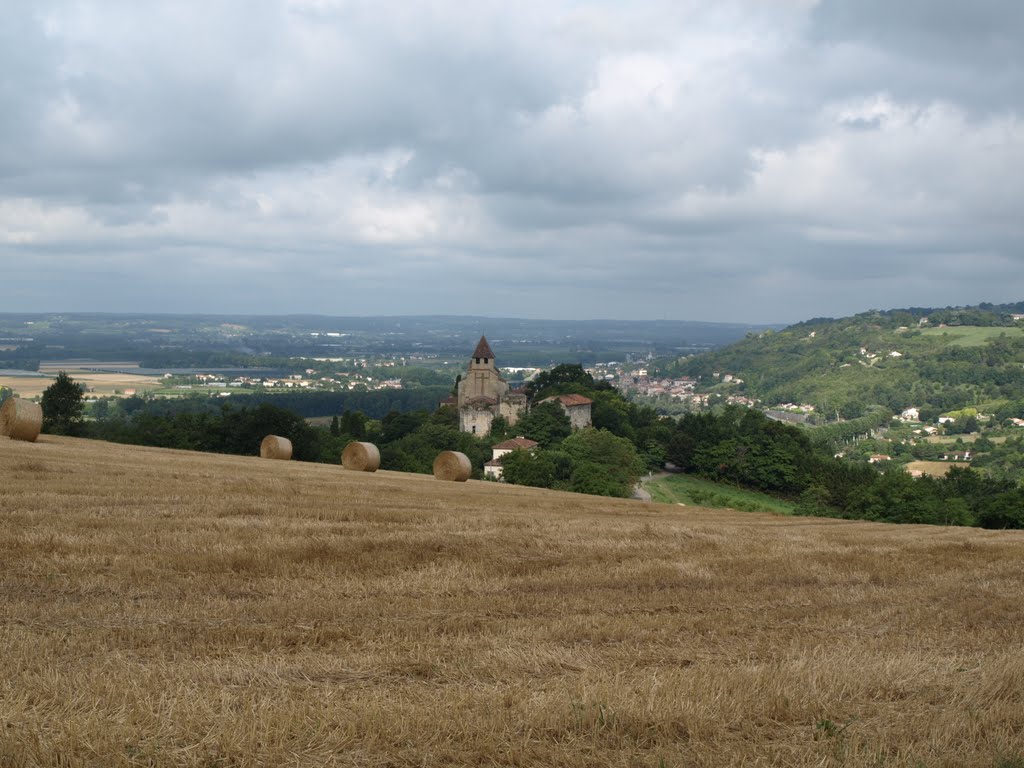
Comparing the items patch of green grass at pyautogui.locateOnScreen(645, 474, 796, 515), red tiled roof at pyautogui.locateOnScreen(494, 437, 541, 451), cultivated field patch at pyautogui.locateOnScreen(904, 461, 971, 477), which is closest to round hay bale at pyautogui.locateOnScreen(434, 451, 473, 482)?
patch of green grass at pyautogui.locateOnScreen(645, 474, 796, 515)

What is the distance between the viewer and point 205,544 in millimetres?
12031

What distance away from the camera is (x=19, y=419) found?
28500 millimetres

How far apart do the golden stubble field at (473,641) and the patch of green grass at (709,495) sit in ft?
197

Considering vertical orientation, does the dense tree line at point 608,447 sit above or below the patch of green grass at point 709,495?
above

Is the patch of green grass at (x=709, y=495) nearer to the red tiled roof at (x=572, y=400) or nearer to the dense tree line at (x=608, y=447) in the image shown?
the dense tree line at (x=608, y=447)

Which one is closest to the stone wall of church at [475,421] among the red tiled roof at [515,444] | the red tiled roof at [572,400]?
the red tiled roof at [572,400]

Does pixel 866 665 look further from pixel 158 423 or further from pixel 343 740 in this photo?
pixel 158 423

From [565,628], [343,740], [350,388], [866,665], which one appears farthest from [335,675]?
[350,388]

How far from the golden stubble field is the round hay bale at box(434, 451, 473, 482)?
58.3 ft

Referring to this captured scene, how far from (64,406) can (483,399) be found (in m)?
61.7

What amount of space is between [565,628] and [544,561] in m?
3.92

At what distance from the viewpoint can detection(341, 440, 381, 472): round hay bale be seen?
35000 mm

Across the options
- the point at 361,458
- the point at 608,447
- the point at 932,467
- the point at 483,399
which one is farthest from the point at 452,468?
the point at 932,467

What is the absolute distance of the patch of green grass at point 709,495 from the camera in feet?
256
